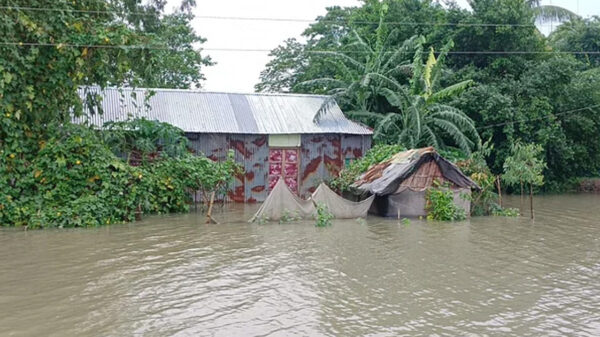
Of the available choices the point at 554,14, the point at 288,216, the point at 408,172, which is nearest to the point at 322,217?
the point at 288,216

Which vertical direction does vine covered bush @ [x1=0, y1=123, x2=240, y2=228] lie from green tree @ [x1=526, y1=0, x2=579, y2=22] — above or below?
below

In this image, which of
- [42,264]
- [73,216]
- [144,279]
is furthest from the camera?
[73,216]

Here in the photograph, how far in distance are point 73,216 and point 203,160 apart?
4.05 metres

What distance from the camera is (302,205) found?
14141 millimetres

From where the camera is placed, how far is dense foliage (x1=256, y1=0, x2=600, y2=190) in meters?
20.6

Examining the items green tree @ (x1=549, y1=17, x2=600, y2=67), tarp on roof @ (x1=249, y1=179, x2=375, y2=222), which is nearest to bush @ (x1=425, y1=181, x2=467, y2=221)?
tarp on roof @ (x1=249, y1=179, x2=375, y2=222)

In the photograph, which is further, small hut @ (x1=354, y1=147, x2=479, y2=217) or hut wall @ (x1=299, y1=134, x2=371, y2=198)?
hut wall @ (x1=299, y1=134, x2=371, y2=198)

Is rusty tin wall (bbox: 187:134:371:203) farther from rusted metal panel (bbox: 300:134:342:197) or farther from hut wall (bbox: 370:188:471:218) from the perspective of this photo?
hut wall (bbox: 370:188:471:218)


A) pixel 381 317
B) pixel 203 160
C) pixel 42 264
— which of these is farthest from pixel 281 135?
pixel 381 317

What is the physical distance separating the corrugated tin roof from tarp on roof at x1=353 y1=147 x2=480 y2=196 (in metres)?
4.16

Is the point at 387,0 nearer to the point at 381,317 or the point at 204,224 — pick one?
the point at 204,224

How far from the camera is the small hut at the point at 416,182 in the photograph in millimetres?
15047

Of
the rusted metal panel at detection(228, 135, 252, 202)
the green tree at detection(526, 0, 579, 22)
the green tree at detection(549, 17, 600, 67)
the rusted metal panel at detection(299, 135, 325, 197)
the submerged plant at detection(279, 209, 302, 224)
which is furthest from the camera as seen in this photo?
the green tree at detection(526, 0, 579, 22)

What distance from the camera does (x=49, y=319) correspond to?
6355 millimetres
